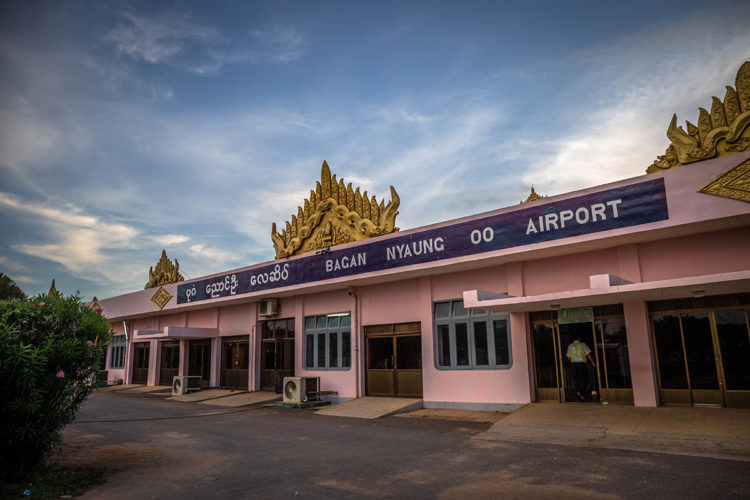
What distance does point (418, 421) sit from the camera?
41.3 ft

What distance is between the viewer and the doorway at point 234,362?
2177 cm

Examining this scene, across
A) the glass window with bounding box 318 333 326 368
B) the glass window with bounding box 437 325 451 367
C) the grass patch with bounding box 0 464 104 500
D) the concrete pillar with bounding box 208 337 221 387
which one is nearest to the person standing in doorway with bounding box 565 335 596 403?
the glass window with bounding box 437 325 451 367

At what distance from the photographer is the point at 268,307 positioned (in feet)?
66.3

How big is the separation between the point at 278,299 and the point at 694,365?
1459 cm

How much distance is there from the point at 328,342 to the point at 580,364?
9.08m

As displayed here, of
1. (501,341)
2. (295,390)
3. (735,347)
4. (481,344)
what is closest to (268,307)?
(295,390)

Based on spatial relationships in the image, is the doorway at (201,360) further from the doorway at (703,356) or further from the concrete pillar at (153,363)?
the doorway at (703,356)

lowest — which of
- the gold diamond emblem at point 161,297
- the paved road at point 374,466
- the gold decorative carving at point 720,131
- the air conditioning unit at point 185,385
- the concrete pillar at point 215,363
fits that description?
the paved road at point 374,466

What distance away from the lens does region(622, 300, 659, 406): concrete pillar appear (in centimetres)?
1115

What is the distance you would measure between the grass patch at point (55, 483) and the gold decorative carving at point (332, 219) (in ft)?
34.5

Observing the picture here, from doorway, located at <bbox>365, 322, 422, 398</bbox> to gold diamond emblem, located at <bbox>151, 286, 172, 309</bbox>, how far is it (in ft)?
43.2

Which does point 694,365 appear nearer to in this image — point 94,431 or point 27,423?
point 27,423

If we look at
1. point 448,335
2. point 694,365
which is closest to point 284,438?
point 448,335

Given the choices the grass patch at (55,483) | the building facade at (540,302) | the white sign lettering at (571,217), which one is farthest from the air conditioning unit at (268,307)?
the grass patch at (55,483)
